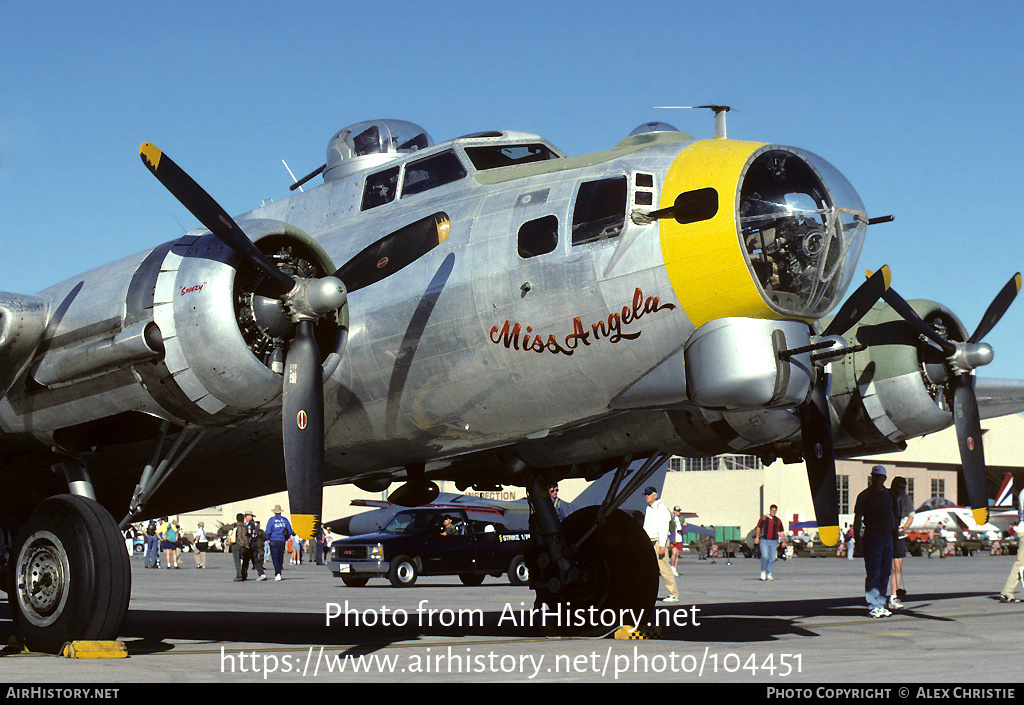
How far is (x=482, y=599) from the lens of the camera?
22906mm

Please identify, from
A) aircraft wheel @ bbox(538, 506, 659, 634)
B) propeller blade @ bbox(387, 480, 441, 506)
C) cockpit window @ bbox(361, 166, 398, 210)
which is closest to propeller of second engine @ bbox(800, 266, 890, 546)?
aircraft wheel @ bbox(538, 506, 659, 634)

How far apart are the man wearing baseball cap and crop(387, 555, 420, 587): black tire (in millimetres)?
15941

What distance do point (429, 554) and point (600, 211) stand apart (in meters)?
20.9

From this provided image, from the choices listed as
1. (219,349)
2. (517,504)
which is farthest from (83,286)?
(517,504)

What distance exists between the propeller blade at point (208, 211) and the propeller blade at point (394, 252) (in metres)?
0.75

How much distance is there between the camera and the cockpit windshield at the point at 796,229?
992 centimetres

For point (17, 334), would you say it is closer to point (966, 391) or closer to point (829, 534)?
point (829, 534)

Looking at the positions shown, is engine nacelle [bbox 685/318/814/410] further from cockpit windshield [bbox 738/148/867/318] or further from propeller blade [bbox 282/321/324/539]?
propeller blade [bbox 282/321/324/539]

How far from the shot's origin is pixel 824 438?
1228 centimetres

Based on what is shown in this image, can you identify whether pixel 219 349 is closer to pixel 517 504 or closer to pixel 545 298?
pixel 545 298

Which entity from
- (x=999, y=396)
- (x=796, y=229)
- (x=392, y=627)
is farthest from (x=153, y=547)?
(x=796, y=229)

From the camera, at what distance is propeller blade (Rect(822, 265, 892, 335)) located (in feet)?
39.1

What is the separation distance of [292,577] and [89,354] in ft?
87.4

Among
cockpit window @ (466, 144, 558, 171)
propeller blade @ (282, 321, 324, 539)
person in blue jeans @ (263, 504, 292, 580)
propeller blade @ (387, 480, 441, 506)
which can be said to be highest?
cockpit window @ (466, 144, 558, 171)
